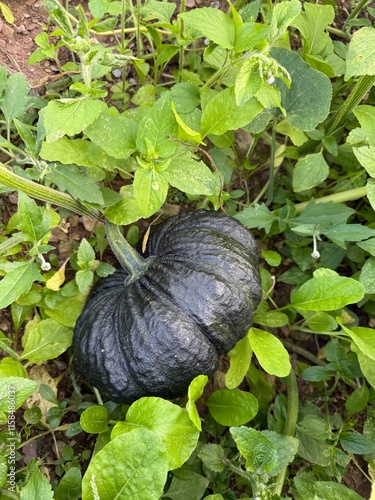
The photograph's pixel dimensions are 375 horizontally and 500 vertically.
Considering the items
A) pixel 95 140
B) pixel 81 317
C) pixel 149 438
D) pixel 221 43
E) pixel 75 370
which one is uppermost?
pixel 221 43

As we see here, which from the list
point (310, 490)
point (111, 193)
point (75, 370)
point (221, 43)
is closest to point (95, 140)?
point (111, 193)

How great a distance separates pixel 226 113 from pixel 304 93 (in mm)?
427

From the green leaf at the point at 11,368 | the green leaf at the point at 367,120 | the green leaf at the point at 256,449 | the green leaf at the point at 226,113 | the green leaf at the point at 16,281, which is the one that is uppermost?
the green leaf at the point at 226,113

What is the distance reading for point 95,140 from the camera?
1.97m

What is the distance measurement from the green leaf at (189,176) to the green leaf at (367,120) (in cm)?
84

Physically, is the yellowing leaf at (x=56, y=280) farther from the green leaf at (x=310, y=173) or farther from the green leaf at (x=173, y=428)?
the green leaf at (x=310, y=173)

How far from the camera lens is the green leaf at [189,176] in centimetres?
198

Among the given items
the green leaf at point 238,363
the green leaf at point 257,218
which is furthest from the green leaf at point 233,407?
the green leaf at point 257,218

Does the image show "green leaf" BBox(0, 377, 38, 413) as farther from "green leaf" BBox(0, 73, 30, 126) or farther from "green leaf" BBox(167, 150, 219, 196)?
"green leaf" BBox(0, 73, 30, 126)

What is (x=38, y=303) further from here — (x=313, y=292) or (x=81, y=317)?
(x=313, y=292)

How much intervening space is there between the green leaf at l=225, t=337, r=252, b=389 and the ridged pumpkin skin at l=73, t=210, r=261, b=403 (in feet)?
0.40

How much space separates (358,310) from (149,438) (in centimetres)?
177

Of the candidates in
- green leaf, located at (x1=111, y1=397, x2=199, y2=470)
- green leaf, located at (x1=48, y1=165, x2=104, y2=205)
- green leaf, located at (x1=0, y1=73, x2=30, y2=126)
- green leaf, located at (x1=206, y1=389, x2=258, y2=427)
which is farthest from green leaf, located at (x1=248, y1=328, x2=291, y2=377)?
green leaf, located at (x1=0, y1=73, x2=30, y2=126)

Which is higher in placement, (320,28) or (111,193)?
(320,28)
